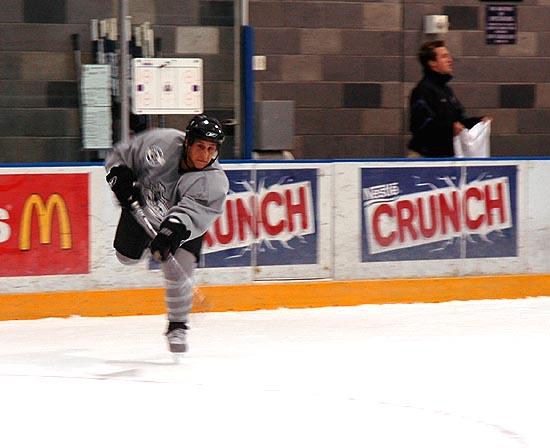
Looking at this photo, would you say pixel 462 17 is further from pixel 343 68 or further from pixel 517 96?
pixel 343 68

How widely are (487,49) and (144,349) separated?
5.37 meters

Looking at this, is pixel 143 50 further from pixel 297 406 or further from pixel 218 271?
pixel 297 406

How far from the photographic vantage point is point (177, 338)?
606cm

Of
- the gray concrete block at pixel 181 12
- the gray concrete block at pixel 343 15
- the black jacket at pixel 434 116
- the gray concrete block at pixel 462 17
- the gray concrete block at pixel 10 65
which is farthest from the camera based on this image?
the gray concrete block at pixel 462 17

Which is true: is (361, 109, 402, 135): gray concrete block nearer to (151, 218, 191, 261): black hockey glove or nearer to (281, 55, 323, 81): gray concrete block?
(281, 55, 323, 81): gray concrete block

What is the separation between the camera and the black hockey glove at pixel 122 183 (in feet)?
19.6

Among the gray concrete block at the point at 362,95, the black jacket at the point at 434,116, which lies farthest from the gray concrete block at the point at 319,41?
the black jacket at the point at 434,116

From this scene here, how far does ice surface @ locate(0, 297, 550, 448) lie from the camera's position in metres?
4.59

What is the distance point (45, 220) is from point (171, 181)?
67.6 inches

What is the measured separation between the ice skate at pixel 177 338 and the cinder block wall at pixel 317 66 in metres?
2.99

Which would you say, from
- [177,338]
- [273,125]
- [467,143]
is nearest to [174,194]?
[177,338]

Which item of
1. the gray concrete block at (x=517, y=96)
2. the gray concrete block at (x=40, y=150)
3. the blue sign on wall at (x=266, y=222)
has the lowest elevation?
the blue sign on wall at (x=266, y=222)

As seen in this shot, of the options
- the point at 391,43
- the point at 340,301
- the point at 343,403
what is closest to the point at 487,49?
the point at 391,43

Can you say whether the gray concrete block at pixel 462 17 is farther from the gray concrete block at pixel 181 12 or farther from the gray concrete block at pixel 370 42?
the gray concrete block at pixel 181 12
